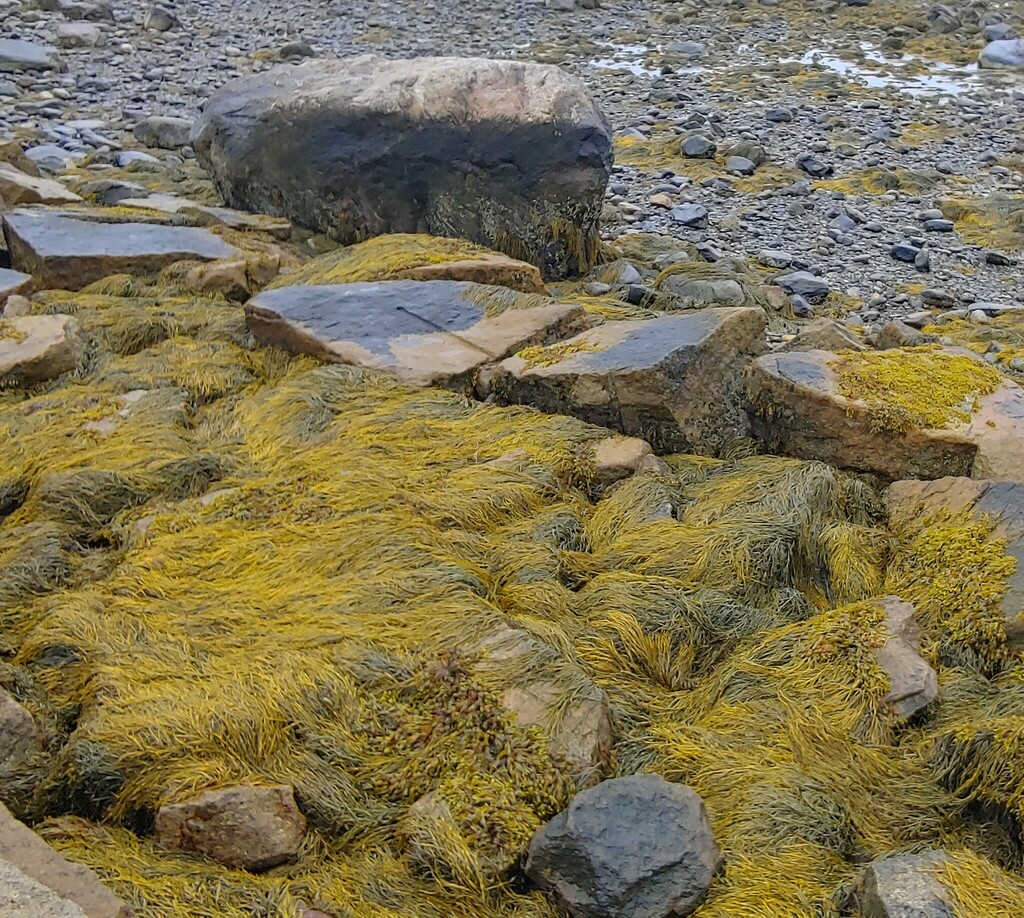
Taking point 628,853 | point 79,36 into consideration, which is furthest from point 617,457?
point 79,36

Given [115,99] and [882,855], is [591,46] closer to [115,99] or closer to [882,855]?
[115,99]

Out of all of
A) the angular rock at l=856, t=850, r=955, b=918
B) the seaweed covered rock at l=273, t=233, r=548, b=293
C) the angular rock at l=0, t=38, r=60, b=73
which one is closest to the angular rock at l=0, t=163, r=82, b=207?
the seaweed covered rock at l=273, t=233, r=548, b=293

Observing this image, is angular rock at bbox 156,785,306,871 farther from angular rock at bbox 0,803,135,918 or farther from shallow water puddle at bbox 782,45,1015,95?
shallow water puddle at bbox 782,45,1015,95

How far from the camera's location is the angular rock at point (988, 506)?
3.31 m

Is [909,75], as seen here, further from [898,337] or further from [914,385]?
[914,385]

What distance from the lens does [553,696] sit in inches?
114

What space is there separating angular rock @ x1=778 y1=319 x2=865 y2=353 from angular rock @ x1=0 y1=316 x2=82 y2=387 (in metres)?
3.55

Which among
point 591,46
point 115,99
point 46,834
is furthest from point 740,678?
point 591,46

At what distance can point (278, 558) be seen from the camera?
3.54 metres

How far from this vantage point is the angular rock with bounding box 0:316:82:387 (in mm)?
4691

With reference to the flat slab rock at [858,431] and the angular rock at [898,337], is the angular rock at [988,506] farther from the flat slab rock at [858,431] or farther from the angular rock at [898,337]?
the angular rock at [898,337]

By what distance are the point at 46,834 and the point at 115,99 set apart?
968cm

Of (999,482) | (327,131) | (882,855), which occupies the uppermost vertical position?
(327,131)

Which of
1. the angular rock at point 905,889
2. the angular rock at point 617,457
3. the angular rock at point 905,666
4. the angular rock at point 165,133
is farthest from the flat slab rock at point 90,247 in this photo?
the angular rock at point 905,889
